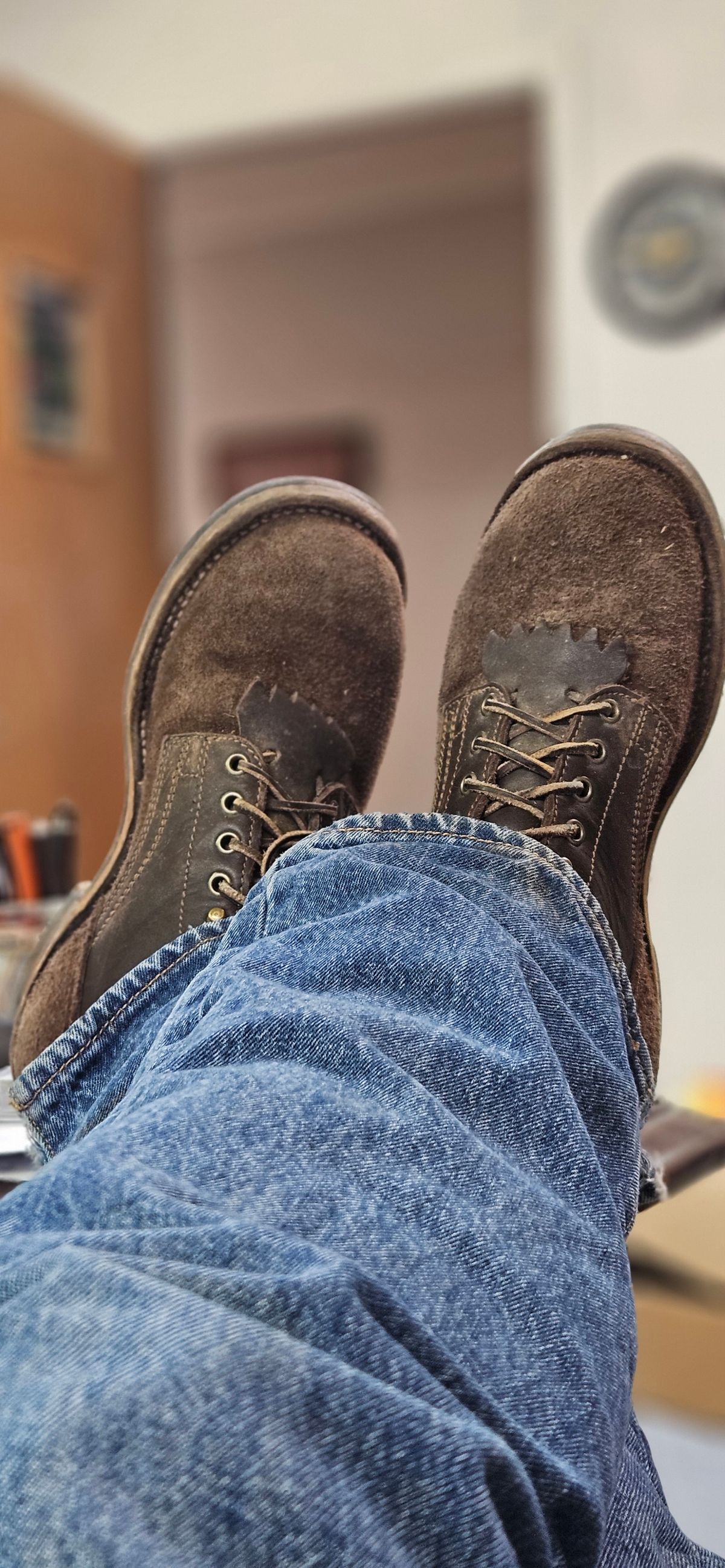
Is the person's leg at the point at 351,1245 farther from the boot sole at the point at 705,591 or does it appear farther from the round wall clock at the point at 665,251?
the round wall clock at the point at 665,251

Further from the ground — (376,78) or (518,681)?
(376,78)

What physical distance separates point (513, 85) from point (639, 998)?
1.70 m

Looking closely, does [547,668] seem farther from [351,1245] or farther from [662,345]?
[662,345]

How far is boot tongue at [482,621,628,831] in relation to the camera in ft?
2.19

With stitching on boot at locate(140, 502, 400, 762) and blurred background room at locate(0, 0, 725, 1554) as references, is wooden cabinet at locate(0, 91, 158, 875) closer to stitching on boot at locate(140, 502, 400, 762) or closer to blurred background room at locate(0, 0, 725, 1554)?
blurred background room at locate(0, 0, 725, 1554)

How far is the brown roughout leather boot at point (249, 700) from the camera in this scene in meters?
0.65

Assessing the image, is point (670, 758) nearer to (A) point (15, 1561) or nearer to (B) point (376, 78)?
(A) point (15, 1561)

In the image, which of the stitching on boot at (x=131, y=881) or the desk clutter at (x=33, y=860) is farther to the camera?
the desk clutter at (x=33, y=860)

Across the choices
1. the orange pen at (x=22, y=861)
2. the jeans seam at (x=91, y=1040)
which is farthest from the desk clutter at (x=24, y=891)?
the jeans seam at (x=91, y=1040)

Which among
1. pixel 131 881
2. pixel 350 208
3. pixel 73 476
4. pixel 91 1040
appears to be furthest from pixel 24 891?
pixel 350 208

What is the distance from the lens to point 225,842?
0.65 meters

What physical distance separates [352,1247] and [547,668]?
0.41m

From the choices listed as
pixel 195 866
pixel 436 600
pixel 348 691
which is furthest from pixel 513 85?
pixel 195 866

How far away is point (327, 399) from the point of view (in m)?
3.15
